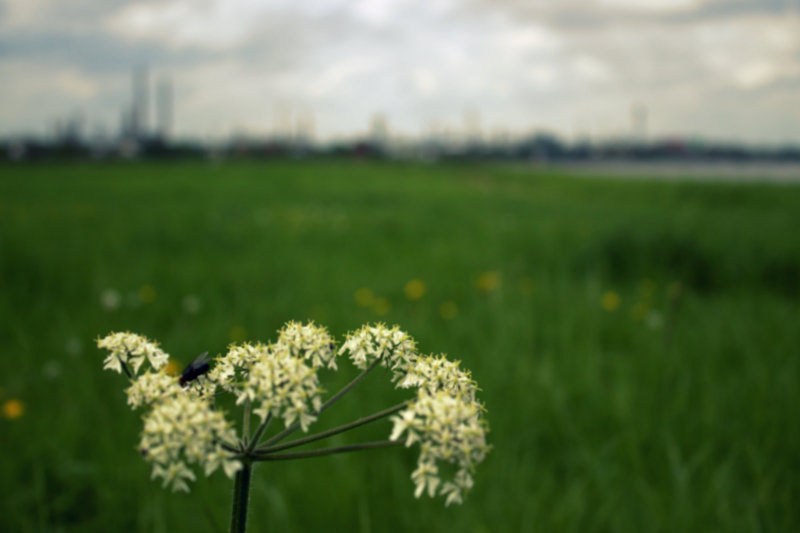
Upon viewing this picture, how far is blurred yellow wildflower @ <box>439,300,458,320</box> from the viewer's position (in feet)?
17.4

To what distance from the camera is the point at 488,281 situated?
20.9ft

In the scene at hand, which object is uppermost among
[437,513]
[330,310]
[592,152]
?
[592,152]

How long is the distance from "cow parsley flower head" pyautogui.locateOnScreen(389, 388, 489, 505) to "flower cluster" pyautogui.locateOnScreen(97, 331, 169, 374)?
1.19 ft

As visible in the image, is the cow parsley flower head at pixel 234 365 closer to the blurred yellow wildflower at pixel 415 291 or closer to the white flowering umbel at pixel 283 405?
the white flowering umbel at pixel 283 405

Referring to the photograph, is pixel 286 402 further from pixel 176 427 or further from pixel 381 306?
pixel 381 306

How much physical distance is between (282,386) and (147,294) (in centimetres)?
564

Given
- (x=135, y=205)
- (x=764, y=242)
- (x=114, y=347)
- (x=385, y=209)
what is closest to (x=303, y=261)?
(x=764, y=242)

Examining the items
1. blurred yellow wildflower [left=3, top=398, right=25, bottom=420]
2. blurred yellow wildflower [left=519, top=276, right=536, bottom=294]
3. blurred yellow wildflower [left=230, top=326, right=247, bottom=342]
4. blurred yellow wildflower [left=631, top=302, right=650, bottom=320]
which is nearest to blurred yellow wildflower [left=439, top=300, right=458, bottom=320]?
blurred yellow wildflower [left=519, top=276, right=536, bottom=294]

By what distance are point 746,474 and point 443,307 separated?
3090 millimetres

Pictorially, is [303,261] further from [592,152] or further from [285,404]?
[592,152]

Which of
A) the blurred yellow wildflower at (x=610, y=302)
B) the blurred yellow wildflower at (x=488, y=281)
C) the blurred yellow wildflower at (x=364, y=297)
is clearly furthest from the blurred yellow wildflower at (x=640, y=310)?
the blurred yellow wildflower at (x=364, y=297)

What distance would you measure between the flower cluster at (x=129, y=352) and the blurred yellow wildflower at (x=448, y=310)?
4.45 meters

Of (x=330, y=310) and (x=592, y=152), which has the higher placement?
(x=592, y=152)

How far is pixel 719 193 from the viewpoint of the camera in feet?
58.0
